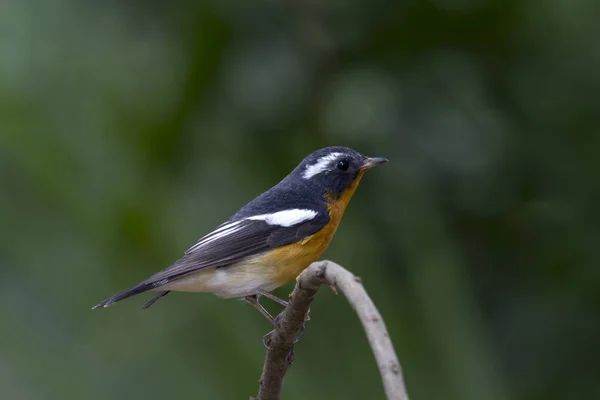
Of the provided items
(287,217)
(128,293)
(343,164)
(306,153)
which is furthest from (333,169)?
(128,293)

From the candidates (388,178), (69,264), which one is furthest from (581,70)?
(69,264)

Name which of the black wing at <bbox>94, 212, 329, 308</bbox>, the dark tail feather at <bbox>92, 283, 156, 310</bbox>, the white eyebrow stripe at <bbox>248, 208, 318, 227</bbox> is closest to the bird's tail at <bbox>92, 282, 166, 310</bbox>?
the dark tail feather at <bbox>92, 283, 156, 310</bbox>

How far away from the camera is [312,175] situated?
3838 millimetres

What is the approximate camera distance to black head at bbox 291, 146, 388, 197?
12.3 ft

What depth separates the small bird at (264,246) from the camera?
3400 millimetres

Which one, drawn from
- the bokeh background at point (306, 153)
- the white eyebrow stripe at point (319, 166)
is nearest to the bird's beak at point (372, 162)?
the white eyebrow stripe at point (319, 166)

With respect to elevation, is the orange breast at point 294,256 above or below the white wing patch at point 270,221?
below

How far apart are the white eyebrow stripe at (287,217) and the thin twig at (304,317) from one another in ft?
2.07

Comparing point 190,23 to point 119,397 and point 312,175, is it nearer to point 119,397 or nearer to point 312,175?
point 312,175

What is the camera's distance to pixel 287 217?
360 centimetres

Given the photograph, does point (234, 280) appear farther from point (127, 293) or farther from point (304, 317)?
point (304, 317)

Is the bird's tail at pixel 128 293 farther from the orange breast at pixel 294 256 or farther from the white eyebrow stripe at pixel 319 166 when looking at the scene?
the white eyebrow stripe at pixel 319 166

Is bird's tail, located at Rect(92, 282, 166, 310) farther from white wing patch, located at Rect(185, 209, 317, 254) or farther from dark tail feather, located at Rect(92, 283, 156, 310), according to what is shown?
white wing patch, located at Rect(185, 209, 317, 254)

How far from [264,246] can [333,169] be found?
0.58 metres
